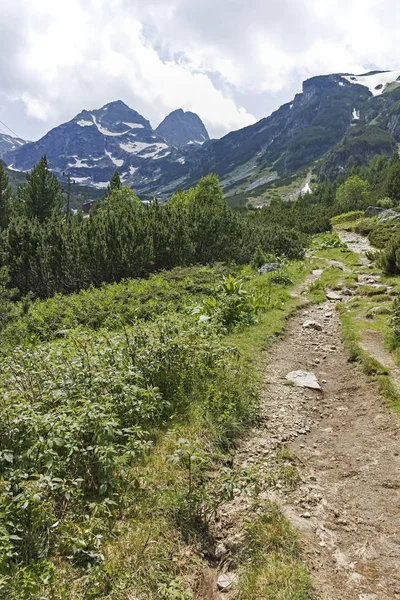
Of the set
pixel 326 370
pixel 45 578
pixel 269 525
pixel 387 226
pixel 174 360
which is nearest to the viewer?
pixel 45 578

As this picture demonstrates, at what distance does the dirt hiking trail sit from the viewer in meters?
3.63

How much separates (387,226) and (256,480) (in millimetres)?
32771

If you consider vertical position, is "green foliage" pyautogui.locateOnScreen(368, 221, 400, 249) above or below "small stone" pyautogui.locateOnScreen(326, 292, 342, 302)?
above

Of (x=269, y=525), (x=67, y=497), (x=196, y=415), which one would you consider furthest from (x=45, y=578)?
(x=196, y=415)

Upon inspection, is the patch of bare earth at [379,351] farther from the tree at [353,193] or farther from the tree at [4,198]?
the tree at [353,193]

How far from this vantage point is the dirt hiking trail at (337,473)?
11.9ft

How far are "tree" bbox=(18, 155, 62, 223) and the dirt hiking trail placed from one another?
44.6m

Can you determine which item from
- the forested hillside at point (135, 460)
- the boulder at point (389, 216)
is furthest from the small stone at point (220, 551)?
the boulder at point (389, 216)

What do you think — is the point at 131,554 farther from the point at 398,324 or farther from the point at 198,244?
the point at 198,244

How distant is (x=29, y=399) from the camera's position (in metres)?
5.13

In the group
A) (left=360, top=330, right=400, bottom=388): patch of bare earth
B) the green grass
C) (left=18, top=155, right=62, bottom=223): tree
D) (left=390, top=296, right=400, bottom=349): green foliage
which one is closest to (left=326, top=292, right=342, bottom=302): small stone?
(left=390, top=296, right=400, bottom=349): green foliage

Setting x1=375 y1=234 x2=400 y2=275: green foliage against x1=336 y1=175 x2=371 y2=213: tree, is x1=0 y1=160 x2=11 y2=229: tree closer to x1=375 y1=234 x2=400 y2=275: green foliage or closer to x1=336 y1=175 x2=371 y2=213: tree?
x1=375 y1=234 x2=400 y2=275: green foliage

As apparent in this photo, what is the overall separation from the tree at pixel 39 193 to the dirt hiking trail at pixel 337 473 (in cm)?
4457

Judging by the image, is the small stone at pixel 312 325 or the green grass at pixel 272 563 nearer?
the green grass at pixel 272 563
